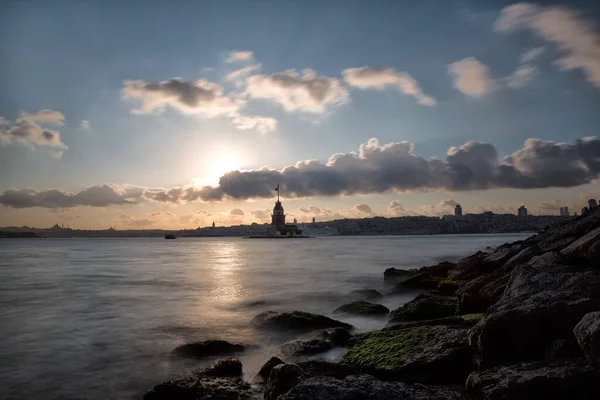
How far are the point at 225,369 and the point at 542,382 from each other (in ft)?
17.0

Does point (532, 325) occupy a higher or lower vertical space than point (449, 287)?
higher

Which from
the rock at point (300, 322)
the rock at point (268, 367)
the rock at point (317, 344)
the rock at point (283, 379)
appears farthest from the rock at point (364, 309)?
the rock at point (283, 379)

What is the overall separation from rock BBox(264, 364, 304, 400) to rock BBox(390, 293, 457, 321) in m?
5.68

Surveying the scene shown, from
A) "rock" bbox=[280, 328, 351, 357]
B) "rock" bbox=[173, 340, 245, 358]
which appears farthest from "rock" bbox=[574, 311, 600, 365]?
"rock" bbox=[173, 340, 245, 358]

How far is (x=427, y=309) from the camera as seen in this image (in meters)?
10.7

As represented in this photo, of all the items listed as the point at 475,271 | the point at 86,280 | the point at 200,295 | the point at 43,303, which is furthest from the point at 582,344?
the point at 86,280

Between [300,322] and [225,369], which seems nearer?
[225,369]

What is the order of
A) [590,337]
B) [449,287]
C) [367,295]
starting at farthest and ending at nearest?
[367,295] → [449,287] → [590,337]

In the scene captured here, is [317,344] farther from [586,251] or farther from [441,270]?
[441,270]

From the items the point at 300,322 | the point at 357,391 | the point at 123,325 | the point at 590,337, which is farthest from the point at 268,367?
the point at 123,325

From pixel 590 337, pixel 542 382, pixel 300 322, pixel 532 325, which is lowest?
pixel 300 322

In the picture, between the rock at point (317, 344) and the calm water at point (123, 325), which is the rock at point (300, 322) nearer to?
the calm water at point (123, 325)

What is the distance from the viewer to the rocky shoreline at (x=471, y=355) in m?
4.08

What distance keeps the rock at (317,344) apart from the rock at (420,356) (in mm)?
1298
